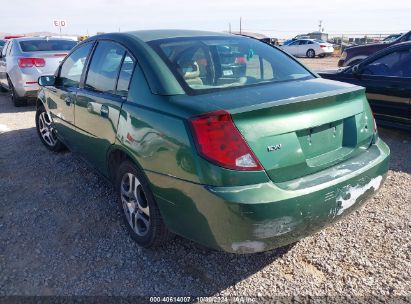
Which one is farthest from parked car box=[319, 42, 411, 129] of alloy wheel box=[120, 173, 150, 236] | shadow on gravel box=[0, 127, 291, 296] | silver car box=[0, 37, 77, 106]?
silver car box=[0, 37, 77, 106]

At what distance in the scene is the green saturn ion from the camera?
2059 mm

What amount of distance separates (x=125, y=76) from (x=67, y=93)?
1303 mm

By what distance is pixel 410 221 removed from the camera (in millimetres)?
3117

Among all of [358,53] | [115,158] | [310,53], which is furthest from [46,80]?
[310,53]

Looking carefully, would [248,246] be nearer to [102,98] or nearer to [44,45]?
[102,98]

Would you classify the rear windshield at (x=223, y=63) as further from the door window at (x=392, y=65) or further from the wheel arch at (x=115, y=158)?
the door window at (x=392, y=65)

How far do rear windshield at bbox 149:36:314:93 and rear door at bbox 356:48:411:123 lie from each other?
8.49 ft

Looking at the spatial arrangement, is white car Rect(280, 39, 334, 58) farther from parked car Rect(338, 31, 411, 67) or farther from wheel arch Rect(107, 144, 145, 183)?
wheel arch Rect(107, 144, 145, 183)

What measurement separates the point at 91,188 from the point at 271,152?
2391mm

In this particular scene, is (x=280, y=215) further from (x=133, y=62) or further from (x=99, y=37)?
(x=99, y=37)

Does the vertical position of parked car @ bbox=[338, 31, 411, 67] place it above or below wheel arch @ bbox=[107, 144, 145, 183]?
above

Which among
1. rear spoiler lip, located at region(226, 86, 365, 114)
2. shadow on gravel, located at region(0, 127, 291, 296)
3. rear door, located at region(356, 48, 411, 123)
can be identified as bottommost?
shadow on gravel, located at region(0, 127, 291, 296)

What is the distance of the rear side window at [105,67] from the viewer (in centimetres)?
300

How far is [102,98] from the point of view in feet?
10.0
